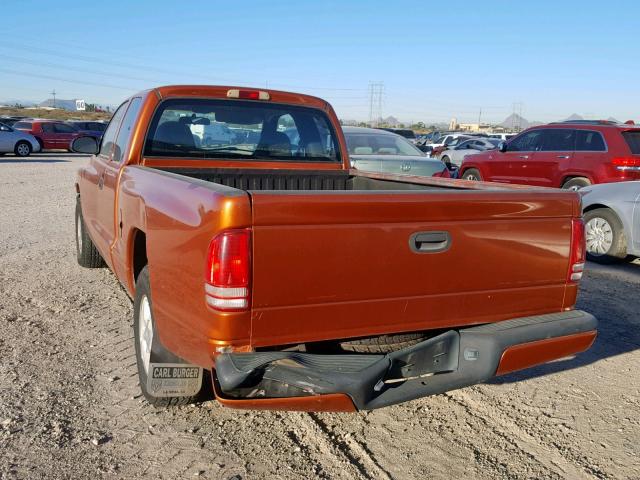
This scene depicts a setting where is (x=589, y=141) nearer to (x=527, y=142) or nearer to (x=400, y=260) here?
(x=527, y=142)

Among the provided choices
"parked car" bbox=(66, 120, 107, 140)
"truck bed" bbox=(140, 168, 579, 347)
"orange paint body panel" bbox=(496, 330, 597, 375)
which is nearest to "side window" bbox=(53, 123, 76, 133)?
"parked car" bbox=(66, 120, 107, 140)

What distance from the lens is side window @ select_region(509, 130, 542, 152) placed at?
1244 centimetres

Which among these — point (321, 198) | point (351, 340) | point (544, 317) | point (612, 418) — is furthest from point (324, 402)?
point (612, 418)

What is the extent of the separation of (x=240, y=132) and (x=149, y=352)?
2186 mm

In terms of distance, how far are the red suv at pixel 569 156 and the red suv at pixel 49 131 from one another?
2313 cm

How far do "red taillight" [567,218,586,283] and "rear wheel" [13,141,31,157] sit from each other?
27.4 metres

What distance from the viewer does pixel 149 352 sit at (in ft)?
11.7

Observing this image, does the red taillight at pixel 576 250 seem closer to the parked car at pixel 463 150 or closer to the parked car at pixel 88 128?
the parked car at pixel 463 150

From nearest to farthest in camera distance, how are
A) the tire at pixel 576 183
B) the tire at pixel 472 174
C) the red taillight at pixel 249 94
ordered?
1. the red taillight at pixel 249 94
2. the tire at pixel 576 183
3. the tire at pixel 472 174

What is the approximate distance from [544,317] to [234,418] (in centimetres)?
183

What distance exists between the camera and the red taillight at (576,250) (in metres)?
3.38

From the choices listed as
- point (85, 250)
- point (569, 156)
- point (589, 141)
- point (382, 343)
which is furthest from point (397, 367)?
point (569, 156)

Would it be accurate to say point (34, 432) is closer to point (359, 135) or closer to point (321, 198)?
point (321, 198)

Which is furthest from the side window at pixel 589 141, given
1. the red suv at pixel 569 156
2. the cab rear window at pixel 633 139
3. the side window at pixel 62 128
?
the side window at pixel 62 128
